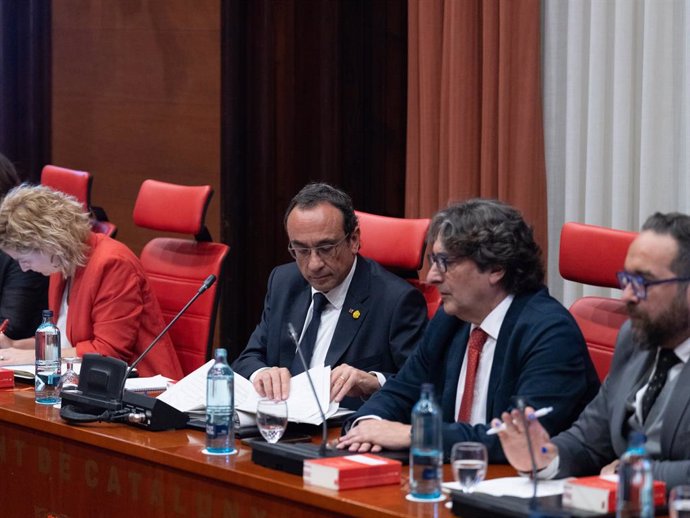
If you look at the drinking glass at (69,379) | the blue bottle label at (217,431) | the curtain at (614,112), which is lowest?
the drinking glass at (69,379)

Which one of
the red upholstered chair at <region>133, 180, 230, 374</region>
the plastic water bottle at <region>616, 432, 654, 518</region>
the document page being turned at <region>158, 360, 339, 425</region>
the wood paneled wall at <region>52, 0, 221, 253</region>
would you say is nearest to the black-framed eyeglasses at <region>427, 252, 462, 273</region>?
the document page being turned at <region>158, 360, 339, 425</region>

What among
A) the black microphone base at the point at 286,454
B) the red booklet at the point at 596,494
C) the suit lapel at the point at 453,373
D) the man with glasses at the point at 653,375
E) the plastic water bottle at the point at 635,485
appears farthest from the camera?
Answer: the suit lapel at the point at 453,373

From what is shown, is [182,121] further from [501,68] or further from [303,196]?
[303,196]

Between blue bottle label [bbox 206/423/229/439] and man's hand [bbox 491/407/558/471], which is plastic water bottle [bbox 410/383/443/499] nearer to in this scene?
man's hand [bbox 491/407/558/471]

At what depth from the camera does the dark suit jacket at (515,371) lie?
2930mm

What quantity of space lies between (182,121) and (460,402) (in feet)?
10.7

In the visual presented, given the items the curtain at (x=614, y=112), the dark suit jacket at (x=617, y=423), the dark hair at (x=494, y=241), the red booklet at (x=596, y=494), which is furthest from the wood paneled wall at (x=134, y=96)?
the red booklet at (x=596, y=494)

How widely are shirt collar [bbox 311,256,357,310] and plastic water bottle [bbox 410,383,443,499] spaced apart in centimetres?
122

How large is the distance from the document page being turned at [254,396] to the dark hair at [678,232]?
98cm

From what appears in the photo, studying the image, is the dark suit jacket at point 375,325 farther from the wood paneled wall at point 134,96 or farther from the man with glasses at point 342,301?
Result: the wood paneled wall at point 134,96

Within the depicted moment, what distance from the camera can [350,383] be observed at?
3.39 metres

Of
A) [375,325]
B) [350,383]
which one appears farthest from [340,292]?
[350,383]

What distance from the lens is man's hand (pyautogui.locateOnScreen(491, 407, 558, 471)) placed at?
257 centimetres

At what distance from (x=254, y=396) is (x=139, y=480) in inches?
15.9
